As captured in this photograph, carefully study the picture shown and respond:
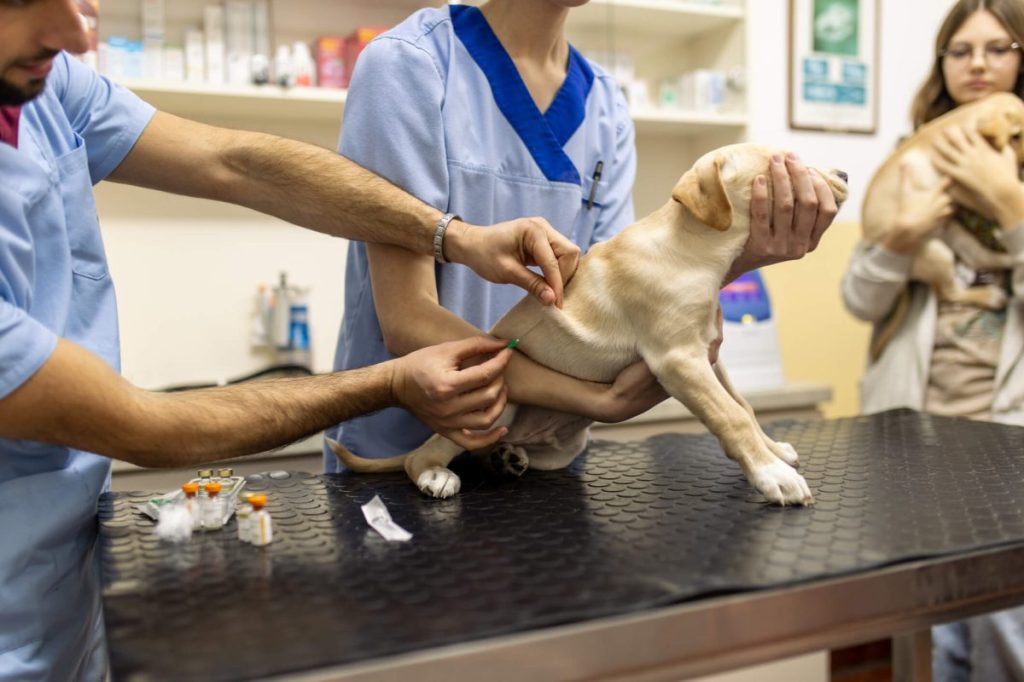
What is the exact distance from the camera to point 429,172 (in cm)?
122

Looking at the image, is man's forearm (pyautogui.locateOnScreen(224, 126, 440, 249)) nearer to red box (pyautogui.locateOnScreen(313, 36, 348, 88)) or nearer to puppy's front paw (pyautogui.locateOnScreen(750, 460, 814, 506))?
puppy's front paw (pyautogui.locateOnScreen(750, 460, 814, 506))

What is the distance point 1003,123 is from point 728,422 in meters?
1.24

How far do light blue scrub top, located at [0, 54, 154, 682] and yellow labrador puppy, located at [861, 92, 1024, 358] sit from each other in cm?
163

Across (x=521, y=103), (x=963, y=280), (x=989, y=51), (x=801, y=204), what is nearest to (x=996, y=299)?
(x=963, y=280)

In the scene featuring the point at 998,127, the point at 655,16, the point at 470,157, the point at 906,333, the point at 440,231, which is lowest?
the point at 906,333

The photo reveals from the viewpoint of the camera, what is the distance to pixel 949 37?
6.49ft

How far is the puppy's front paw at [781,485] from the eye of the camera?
0.98 metres

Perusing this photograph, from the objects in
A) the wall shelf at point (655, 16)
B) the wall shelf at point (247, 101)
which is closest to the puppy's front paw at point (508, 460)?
the wall shelf at point (247, 101)

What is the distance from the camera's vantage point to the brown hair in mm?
1867

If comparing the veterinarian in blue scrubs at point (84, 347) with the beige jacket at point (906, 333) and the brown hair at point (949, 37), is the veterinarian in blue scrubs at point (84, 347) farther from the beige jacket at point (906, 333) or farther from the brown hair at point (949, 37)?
the brown hair at point (949, 37)

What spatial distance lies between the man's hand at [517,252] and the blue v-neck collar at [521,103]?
0.68 ft

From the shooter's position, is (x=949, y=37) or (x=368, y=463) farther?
(x=949, y=37)

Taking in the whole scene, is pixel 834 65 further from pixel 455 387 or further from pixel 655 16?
pixel 455 387

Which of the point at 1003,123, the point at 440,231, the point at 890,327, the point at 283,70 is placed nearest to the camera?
the point at 440,231
